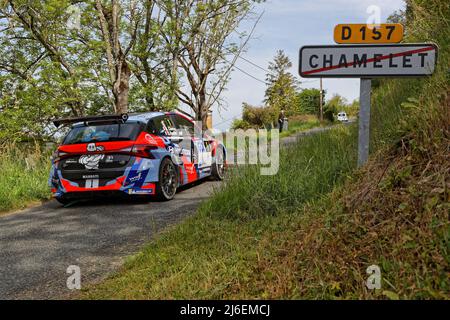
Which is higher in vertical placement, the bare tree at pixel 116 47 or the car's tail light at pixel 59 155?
the bare tree at pixel 116 47

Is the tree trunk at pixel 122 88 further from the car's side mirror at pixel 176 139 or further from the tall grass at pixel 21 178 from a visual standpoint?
the car's side mirror at pixel 176 139

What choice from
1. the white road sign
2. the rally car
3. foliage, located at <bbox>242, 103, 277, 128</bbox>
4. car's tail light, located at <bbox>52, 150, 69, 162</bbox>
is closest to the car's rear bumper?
the rally car

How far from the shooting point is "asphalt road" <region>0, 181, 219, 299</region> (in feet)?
11.6

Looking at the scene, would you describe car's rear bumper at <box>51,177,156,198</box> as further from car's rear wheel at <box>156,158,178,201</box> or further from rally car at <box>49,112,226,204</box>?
car's rear wheel at <box>156,158,178,201</box>

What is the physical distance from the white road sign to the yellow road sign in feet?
0.36

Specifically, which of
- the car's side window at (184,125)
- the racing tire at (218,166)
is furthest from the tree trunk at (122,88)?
the car's side window at (184,125)

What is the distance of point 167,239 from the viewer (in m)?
4.18

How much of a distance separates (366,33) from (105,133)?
4.33 meters

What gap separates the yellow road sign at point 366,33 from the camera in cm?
414

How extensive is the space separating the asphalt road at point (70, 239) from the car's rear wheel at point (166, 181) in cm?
15

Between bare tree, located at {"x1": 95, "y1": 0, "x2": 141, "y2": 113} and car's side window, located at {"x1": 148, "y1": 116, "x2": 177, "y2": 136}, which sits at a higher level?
bare tree, located at {"x1": 95, "y1": 0, "x2": 141, "y2": 113}

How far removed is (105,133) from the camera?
6.61m
